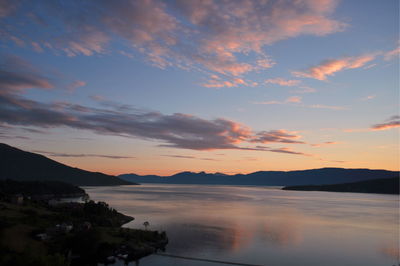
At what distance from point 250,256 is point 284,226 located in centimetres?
4457

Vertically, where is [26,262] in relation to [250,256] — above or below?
above

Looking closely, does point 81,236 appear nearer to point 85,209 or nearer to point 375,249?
point 85,209

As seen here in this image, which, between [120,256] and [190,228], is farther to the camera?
[190,228]

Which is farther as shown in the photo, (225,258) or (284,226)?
(284,226)

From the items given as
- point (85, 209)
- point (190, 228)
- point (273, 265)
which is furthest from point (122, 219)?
point (273, 265)

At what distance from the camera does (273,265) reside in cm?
5741

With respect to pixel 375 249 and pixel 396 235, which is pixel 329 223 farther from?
pixel 375 249

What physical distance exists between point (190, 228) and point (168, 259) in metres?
35.3

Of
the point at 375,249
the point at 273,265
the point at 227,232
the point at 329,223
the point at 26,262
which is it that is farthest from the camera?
the point at 329,223

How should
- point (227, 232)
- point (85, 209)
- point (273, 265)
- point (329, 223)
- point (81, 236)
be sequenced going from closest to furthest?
1. point (273, 265)
2. point (81, 236)
3. point (227, 232)
4. point (85, 209)
5. point (329, 223)

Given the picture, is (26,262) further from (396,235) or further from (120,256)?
(396,235)

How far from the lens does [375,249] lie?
241 feet

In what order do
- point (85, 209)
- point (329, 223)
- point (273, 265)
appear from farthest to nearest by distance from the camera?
point (329, 223)
point (85, 209)
point (273, 265)

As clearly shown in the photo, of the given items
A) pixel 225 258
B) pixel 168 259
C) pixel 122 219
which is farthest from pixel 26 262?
pixel 122 219
